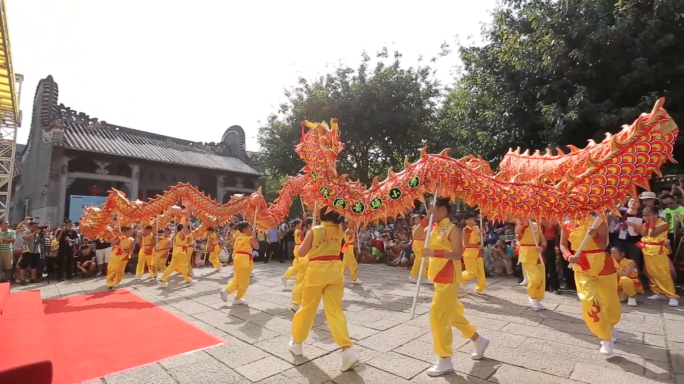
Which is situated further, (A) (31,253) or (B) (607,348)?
(A) (31,253)

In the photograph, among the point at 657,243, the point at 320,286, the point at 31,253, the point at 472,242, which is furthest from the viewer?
the point at 31,253

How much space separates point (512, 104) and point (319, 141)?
22.6 feet

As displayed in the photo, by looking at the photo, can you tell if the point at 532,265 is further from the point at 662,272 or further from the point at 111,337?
the point at 111,337

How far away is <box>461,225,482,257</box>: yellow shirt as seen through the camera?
7.11m

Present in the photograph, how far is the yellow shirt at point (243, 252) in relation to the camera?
6671mm

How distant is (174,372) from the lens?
12.1ft

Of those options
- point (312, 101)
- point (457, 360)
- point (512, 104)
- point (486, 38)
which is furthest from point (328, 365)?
point (312, 101)

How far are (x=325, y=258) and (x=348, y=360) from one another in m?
1.05

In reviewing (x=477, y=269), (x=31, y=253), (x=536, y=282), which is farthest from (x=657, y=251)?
(x=31, y=253)

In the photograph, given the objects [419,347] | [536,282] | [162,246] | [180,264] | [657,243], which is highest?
[657,243]

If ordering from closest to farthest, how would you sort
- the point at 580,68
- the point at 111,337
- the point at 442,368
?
the point at 442,368
the point at 111,337
the point at 580,68

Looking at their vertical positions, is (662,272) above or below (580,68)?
below

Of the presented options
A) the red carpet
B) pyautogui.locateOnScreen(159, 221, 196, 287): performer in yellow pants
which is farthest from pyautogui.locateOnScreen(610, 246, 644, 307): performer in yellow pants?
pyautogui.locateOnScreen(159, 221, 196, 287): performer in yellow pants

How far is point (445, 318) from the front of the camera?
3.54 metres
